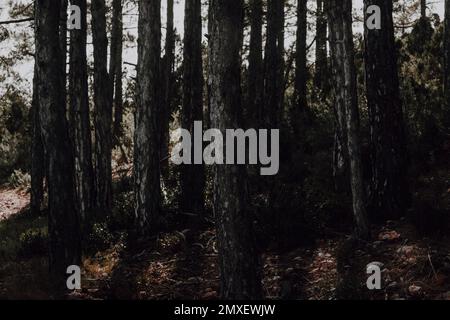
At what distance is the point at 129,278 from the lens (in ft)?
26.1

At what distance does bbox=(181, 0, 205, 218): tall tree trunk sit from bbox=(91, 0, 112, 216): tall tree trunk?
6.40 feet

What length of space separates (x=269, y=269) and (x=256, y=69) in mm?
8500

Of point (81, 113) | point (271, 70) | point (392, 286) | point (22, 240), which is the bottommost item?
point (22, 240)

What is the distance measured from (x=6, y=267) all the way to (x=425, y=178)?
7573 mm

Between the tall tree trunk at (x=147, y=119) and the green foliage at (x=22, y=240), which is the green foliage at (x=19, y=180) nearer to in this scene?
the green foliage at (x=22, y=240)

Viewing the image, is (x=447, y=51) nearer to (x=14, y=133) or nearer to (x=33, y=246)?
(x=33, y=246)

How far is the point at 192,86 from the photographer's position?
38.1 feet

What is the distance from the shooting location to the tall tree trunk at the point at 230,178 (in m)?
5.77

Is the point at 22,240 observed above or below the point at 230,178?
below

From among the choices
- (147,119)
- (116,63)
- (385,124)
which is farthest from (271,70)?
(116,63)

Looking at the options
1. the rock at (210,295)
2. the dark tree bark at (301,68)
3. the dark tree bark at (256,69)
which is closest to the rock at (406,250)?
the rock at (210,295)

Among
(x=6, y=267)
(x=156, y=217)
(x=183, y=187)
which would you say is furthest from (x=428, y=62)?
(x=6, y=267)

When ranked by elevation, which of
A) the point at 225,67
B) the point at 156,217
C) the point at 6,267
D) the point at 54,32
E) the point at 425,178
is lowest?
the point at 6,267
